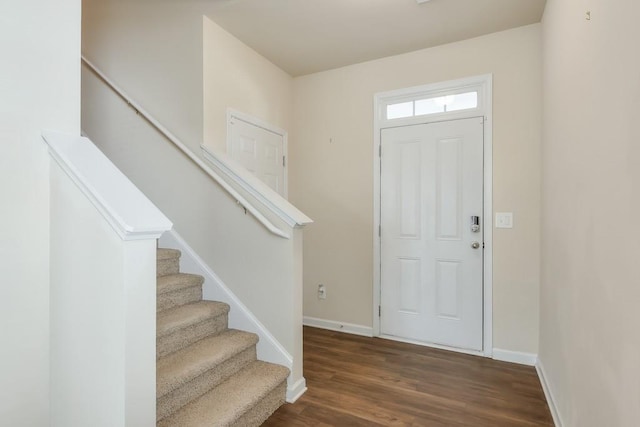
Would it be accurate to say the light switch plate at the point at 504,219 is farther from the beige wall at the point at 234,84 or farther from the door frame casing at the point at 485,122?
the beige wall at the point at 234,84

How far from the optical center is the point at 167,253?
2.50 m

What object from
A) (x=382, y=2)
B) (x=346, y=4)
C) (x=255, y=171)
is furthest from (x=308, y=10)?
(x=255, y=171)

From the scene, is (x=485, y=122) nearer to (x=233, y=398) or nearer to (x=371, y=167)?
(x=371, y=167)

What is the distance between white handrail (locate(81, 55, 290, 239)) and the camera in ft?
→ 7.29

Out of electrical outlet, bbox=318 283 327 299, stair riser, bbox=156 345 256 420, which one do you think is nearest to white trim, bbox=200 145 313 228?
stair riser, bbox=156 345 256 420

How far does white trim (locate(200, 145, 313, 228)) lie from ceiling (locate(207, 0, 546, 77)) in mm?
1084

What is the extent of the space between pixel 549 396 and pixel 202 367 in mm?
2144

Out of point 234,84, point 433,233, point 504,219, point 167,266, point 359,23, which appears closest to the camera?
point 167,266

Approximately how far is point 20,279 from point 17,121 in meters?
0.64

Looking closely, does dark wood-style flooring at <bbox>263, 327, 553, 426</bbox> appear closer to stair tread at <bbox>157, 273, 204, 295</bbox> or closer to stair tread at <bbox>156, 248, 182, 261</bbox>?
stair tread at <bbox>157, 273, 204, 295</bbox>

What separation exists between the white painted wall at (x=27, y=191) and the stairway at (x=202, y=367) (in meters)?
0.52

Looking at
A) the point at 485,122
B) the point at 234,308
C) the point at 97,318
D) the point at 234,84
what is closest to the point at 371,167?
the point at 485,122

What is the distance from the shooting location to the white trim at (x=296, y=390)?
215 centimetres

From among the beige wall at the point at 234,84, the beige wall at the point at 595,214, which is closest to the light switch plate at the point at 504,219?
the beige wall at the point at 595,214
